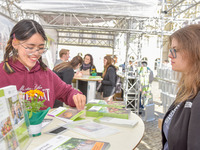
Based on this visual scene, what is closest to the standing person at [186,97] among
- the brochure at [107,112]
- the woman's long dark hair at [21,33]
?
the brochure at [107,112]

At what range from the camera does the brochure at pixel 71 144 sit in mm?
921

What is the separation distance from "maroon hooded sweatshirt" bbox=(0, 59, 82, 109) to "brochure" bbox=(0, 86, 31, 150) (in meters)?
0.45

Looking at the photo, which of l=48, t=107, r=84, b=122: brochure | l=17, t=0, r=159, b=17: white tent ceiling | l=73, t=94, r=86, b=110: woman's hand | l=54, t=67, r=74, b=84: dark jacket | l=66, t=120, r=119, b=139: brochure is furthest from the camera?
l=17, t=0, r=159, b=17: white tent ceiling

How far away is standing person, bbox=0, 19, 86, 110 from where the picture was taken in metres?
1.34

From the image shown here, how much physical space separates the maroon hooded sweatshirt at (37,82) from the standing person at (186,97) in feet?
2.99

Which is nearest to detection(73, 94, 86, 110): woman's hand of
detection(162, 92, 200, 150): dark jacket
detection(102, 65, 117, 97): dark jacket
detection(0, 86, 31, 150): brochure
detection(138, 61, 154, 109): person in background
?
detection(0, 86, 31, 150): brochure

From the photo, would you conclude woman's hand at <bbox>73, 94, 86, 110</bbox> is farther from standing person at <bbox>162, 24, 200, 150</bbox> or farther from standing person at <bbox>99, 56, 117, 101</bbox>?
standing person at <bbox>99, 56, 117, 101</bbox>

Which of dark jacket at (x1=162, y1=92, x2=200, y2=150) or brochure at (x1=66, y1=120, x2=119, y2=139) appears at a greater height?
dark jacket at (x1=162, y1=92, x2=200, y2=150)

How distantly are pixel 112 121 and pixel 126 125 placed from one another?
112 millimetres

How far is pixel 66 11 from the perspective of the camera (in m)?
5.22

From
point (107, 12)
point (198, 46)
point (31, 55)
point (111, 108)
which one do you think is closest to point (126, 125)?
point (111, 108)

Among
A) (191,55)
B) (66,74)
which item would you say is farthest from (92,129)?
(66,74)

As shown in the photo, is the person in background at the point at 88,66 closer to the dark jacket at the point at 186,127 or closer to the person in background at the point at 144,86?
the person in background at the point at 144,86

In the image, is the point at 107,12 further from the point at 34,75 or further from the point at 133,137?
the point at 133,137
